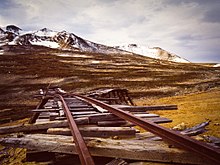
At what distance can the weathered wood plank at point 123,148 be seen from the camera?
273 centimetres

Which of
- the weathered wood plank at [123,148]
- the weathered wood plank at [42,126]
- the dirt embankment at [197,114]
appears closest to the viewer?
the weathered wood plank at [123,148]

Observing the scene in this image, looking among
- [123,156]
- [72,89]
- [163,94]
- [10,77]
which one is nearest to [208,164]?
[123,156]

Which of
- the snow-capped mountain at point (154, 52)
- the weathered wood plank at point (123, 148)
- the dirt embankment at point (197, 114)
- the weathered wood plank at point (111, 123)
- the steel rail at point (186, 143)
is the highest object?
the snow-capped mountain at point (154, 52)

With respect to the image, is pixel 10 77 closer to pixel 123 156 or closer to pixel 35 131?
pixel 35 131

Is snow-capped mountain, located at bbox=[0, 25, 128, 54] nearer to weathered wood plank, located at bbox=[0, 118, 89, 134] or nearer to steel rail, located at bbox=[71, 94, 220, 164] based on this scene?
weathered wood plank, located at bbox=[0, 118, 89, 134]

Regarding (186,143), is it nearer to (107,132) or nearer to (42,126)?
(107,132)

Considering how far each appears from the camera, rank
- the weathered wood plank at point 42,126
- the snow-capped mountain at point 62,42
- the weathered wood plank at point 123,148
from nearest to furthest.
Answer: the weathered wood plank at point 123,148
the weathered wood plank at point 42,126
the snow-capped mountain at point 62,42

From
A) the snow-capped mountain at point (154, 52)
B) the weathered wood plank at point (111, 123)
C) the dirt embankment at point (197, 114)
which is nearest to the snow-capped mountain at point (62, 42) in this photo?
the snow-capped mountain at point (154, 52)

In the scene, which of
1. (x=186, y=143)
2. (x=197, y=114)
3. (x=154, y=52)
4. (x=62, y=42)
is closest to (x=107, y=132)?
(x=186, y=143)

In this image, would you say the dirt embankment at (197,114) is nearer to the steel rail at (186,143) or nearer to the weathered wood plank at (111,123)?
the weathered wood plank at (111,123)

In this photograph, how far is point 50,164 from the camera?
4609mm

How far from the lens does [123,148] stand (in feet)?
10.2

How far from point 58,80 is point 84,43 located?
8997 centimetres

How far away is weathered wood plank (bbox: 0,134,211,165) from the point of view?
2730 millimetres
